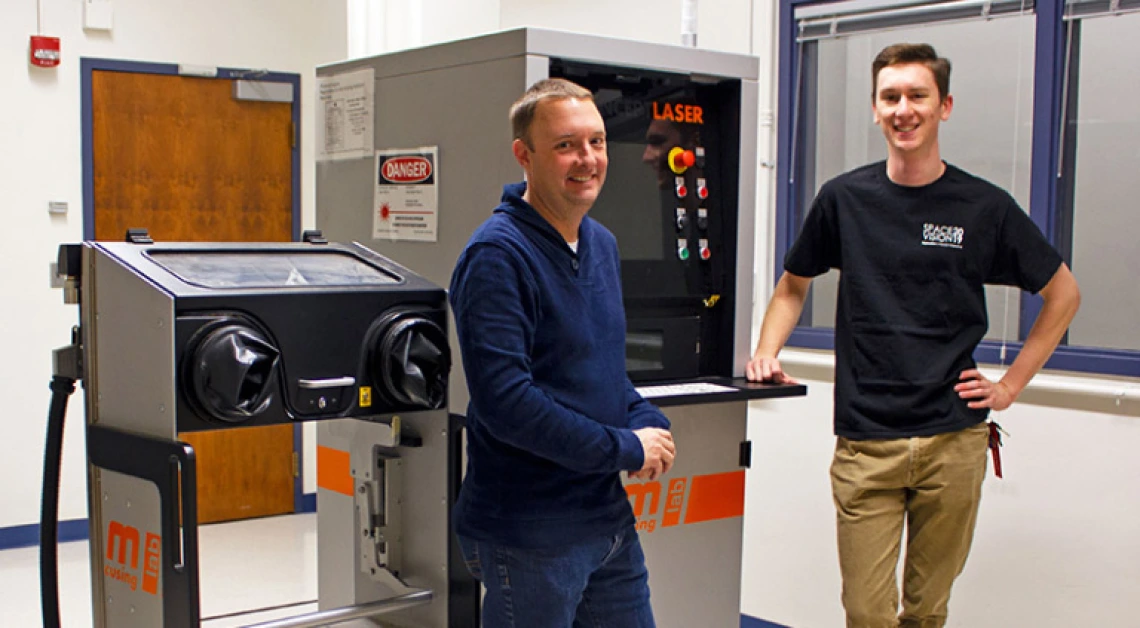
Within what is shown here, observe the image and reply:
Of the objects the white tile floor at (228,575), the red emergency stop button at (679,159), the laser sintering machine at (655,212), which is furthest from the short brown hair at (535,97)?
the white tile floor at (228,575)

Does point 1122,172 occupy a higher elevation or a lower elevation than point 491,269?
higher

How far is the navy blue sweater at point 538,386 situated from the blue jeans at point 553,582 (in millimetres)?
25

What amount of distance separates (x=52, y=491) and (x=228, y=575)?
253cm

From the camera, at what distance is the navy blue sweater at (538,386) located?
1705 mm

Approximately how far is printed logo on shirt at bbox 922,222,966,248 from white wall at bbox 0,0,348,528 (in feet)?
11.4

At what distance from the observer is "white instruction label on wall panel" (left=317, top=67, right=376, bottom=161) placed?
2535 mm

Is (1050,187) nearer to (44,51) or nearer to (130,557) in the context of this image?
(130,557)

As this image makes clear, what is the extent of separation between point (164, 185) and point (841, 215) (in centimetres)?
333

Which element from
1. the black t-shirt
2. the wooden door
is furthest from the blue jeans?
the wooden door

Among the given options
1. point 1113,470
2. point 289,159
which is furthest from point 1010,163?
point 289,159

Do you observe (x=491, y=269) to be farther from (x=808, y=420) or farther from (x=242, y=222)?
(x=242, y=222)

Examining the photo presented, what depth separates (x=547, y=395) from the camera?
1740mm

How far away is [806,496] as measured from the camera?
3.48m

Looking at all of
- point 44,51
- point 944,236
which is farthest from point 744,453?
point 44,51
